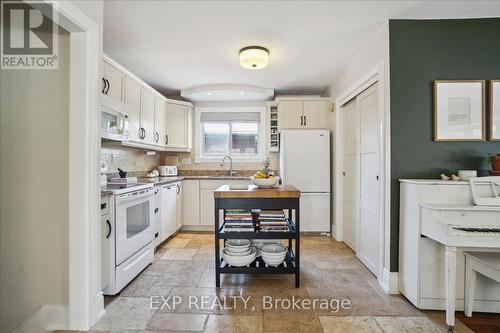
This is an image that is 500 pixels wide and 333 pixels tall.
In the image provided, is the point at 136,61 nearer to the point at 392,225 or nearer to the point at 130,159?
the point at 130,159

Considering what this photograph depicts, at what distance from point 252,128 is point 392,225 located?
10.3ft

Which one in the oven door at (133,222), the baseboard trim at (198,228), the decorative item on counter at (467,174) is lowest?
the baseboard trim at (198,228)

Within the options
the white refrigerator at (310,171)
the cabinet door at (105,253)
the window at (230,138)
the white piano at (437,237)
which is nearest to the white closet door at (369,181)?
the white piano at (437,237)

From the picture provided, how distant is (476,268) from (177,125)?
4.12 m

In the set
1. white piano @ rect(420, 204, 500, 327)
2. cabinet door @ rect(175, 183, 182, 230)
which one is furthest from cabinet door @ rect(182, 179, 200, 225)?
white piano @ rect(420, 204, 500, 327)

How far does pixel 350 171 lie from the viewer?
3.39 meters

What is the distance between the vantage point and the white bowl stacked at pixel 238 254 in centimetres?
228

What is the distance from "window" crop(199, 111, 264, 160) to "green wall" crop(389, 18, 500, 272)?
282 centimetres

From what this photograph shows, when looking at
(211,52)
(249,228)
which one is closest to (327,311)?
(249,228)

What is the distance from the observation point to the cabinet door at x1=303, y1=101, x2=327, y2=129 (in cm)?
412

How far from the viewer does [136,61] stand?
314 cm

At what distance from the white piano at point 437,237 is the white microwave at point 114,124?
2686 millimetres

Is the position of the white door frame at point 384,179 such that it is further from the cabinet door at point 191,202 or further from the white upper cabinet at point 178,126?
the white upper cabinet at point 178,126

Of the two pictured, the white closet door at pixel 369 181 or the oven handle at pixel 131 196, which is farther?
the white closet door at pixel 369 181
